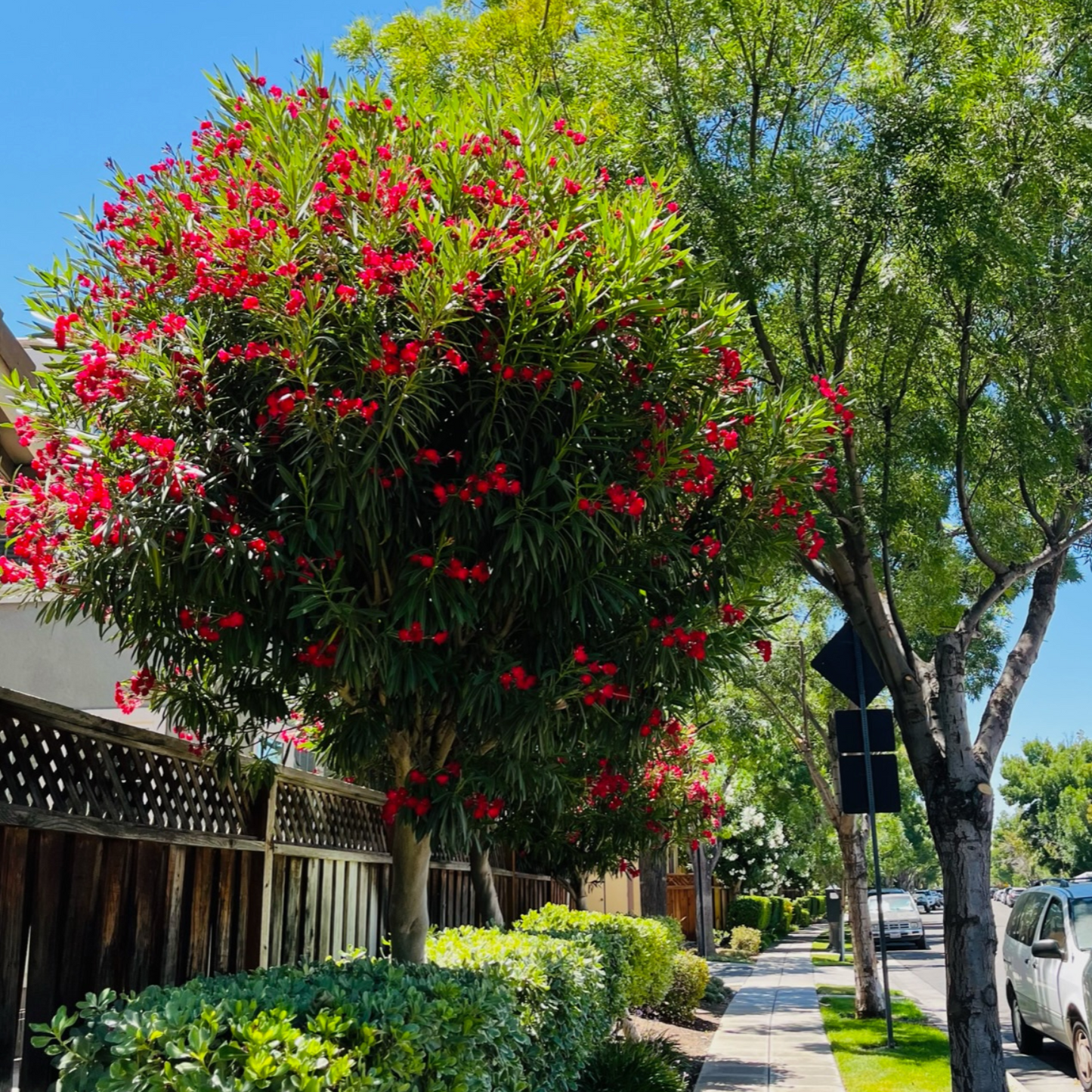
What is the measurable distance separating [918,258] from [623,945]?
6.86 metres

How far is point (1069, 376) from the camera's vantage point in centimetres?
853

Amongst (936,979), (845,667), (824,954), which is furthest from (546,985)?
(824,954)

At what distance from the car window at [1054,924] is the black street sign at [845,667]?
13.5ft

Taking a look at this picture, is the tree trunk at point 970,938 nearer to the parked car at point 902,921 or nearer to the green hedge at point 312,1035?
the green hedge at point 312,1035

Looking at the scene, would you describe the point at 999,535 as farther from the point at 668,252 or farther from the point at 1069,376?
the point at 668,252

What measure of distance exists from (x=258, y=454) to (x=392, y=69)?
6155mm

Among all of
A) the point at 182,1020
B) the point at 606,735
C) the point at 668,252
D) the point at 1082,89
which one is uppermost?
the point at 1082,89

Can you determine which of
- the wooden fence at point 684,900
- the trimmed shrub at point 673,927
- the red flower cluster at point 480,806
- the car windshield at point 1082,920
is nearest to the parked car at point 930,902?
the wooden fence at point 684,900

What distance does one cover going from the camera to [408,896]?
251 inches

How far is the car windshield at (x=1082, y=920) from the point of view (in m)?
11.8

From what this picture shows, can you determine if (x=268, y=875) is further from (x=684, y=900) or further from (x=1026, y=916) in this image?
(x=684, y=900)

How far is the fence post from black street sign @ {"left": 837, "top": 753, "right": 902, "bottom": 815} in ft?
16.4

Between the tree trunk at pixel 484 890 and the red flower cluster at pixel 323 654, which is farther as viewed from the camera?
the tree trunk at pixel 484 890

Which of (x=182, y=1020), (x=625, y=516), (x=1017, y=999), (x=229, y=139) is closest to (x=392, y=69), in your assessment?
(x=229, y=139)
